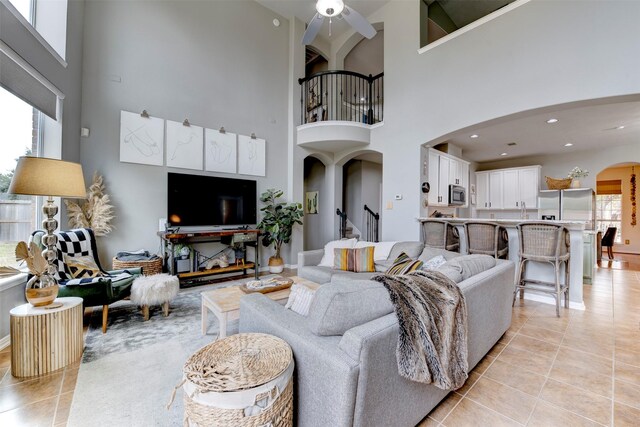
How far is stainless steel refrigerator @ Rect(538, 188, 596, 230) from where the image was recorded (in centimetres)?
603

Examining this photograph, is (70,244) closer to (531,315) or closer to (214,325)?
(214,325)

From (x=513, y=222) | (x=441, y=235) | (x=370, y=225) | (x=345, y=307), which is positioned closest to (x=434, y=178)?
(x=441, y=235)

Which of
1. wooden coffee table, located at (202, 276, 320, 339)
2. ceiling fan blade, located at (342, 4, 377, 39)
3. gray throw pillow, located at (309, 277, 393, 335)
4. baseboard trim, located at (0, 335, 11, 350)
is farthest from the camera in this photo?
ceiling fan blade, located at (342, 4, 377, 39)

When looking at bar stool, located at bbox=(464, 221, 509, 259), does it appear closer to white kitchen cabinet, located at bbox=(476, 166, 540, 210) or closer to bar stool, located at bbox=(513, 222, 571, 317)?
bar stool, located at bbox=(513, 222, 571, 317)

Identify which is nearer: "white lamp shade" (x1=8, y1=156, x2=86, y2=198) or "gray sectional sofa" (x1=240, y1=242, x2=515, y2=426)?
"gray sectional sofa" (x1=240, y1=242, x2=515, y2=426)

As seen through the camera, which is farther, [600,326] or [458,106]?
[458,106]

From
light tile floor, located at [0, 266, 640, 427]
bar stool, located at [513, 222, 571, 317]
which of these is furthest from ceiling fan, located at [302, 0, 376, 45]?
light tile floor, located at [0, 266, 640, 427]

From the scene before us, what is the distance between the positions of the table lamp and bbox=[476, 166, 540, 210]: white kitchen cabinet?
332 inches

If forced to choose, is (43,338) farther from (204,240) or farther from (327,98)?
(327,98)

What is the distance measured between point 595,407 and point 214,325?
302 centimetres

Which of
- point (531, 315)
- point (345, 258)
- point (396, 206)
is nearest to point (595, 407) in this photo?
point (531, 315)

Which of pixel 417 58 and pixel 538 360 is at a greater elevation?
pixel 417 58

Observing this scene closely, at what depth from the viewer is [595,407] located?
164cm

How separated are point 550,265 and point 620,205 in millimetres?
8147
